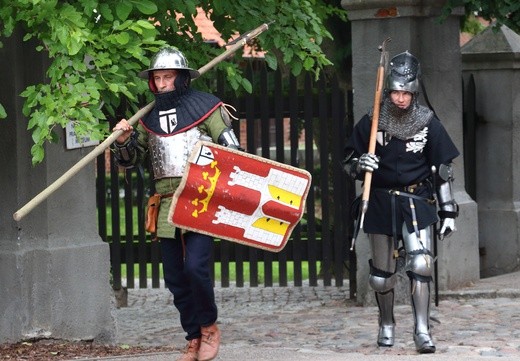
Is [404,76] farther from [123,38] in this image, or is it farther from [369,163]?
[123,38]

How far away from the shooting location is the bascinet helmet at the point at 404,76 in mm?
8188

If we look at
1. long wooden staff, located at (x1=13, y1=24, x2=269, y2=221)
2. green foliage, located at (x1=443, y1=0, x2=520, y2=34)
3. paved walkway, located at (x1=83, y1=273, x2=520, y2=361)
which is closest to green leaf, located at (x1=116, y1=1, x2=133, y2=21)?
long wooden staff, located at (x1=13, y1=24, x2=269, y2=221)

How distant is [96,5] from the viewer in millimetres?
7602

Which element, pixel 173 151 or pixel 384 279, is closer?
pixel 173 151

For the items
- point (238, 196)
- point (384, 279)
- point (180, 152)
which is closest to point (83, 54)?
point (180, 152)

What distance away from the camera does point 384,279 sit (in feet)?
27.8

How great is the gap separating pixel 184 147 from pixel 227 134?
0.77ft

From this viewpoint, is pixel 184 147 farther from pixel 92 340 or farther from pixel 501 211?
pixel 501 211

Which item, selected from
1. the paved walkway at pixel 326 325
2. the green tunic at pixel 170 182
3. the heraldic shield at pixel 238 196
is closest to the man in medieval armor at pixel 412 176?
the paved walkway at pixel 326 325

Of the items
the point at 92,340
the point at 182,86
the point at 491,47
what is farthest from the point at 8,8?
the point at 491,47

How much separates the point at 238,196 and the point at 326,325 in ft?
8.89

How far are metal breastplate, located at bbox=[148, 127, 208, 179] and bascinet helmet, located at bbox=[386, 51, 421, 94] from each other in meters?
1.30

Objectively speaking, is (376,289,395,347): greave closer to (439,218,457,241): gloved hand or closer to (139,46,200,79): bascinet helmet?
(439,218,457,241): gloved hand

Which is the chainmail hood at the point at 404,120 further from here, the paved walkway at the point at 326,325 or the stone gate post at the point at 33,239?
the stone gate post at the point at 33,239
